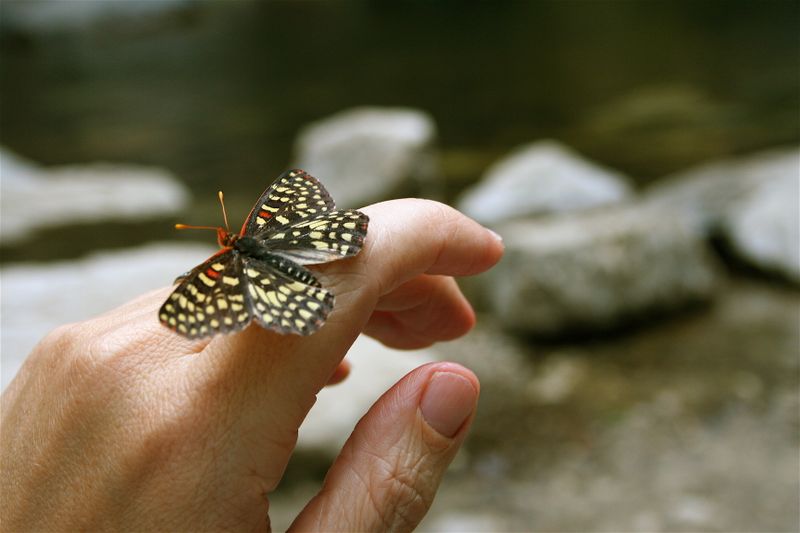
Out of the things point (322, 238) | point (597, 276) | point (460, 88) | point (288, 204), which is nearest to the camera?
point (322, 238)

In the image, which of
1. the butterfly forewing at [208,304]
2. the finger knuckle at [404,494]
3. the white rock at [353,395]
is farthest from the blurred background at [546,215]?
the butterfly forewing at [208,304]

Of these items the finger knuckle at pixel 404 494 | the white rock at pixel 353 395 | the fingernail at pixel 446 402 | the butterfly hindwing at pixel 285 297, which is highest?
the butterfly hindwing at pixel 285 297

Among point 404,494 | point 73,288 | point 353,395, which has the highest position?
point 404,494

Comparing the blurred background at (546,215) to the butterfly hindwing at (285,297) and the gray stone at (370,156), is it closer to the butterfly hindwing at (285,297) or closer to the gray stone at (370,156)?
the gray stone at (370,156)

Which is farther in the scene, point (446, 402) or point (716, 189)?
point (716, 189)

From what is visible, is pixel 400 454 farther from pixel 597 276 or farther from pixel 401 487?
pixel 597 276

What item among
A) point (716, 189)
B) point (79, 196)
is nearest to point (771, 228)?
point (716, 189)

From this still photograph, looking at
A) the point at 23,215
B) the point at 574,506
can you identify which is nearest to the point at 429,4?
the point at 23,215
